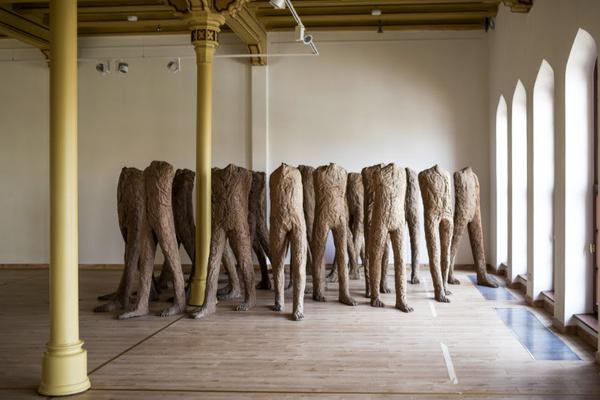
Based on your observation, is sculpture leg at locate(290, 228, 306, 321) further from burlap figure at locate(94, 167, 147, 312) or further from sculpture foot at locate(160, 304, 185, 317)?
burlap figure at locate(94, 167, 147, 312)

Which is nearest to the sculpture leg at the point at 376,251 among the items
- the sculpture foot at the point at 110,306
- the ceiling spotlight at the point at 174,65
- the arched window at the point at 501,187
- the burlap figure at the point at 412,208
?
the burlap figure at the point at 412,208

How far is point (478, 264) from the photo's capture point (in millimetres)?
10297

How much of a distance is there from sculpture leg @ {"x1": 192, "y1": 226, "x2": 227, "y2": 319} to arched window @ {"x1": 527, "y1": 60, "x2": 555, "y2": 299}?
Answer: 4037mm

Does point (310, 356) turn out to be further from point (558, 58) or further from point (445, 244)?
point (558, 58)

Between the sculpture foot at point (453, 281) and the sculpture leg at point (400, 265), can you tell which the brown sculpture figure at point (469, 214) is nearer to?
the sculpture foot at point (453, 281)

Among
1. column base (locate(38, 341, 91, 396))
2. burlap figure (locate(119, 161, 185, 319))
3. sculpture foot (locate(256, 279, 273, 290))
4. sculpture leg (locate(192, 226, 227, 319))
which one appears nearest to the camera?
column base (locate(38, 341, 91, 396))

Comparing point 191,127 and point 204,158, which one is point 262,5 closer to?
point 191,127

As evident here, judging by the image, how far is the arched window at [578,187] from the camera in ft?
22.7

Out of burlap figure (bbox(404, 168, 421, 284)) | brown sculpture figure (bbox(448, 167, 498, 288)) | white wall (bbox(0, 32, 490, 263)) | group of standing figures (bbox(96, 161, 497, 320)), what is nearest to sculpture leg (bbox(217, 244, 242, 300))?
group of standing figures (bbox(96, 161, 497, 320))

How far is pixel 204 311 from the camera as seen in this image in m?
8.02

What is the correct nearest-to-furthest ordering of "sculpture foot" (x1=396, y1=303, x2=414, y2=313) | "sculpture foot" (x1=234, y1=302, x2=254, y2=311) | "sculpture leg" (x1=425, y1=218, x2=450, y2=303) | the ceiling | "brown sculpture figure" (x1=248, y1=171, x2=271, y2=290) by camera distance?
"sculpture foot" (x1=396, y1=303, x2=414, y2=313)
"sculpture foot" (x1=234, y1=302, x2=254, y2=311)
"sculpture leg" (x1=425, y1=218, x2=450, y2=303)
"brown sculpture figure" (x1=248, y1=171, x2=271, y2=290)
the ceiling

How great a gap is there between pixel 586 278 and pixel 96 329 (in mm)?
5315

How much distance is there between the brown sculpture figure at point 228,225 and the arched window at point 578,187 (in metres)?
3.69

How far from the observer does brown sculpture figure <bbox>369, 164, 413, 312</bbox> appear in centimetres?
825
